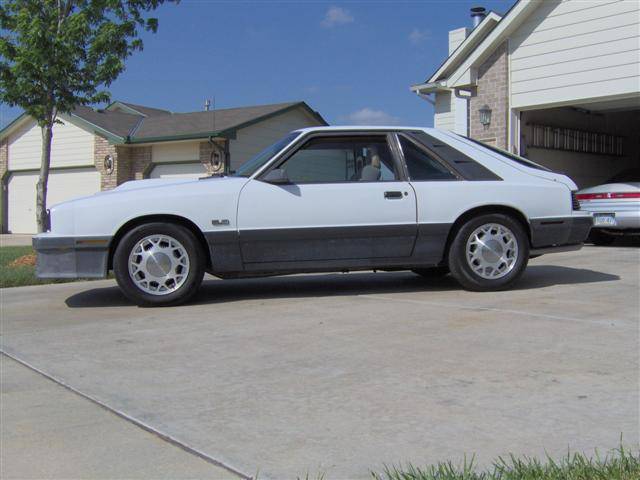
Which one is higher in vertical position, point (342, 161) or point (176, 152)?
point (176, 152)

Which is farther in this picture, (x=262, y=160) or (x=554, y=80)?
(x=554, y=80)

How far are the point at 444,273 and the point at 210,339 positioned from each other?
3469 mm

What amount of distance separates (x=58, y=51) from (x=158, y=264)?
7.02 metres

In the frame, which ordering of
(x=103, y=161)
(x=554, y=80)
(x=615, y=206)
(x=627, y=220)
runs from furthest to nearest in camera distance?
(x=103, y=161), (x=554, y=80), (x=615, y=206), (x=627, y=220)

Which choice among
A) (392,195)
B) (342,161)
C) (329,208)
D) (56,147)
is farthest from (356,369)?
(56,147)

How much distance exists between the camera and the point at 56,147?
2422 cm

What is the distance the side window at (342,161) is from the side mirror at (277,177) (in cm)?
15

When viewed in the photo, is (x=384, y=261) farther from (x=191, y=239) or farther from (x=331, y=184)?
(x=191, y=239)

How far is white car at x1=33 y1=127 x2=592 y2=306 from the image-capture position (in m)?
5.70

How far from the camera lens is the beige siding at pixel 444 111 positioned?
18156 mm

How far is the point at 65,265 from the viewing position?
224 inches

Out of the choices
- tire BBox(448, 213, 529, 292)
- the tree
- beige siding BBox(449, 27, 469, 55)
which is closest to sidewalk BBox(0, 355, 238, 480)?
tire BBox(448, 213, 529, 292)

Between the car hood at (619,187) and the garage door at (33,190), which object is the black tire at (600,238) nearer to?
the car hood at (619,187)

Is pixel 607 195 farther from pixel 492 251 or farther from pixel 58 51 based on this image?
pixel 58 51
